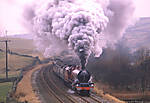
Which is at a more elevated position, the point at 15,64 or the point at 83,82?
Result: the point at 83,82

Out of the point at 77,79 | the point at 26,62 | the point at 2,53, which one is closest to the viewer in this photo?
the point at 77,79

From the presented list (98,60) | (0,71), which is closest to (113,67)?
(98,60)

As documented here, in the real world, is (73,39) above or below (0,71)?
above

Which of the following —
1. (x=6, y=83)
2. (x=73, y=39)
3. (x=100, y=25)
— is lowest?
(x=6, y=83)

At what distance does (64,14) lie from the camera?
88.3 feet

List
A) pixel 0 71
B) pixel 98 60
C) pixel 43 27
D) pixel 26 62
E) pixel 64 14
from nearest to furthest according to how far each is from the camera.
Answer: pixel 64 14, pixel 43 27, pixel 98 60, pixel 0 71, pixel 26 62

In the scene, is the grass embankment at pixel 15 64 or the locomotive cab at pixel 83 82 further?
the grass embankment at pixel 15 64

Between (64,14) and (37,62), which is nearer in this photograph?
(64,14)

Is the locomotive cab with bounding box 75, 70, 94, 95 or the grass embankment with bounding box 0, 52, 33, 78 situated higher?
the locomotive cab with bounding box 75, 70, 94, 95

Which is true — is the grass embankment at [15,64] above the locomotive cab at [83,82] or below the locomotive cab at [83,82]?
below

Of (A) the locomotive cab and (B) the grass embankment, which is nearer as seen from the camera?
(A) the locomotive cab

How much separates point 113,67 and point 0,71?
3220 cm

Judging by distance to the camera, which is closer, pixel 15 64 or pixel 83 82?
pixel 83 82

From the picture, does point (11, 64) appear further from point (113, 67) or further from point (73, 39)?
point (73, 39)
